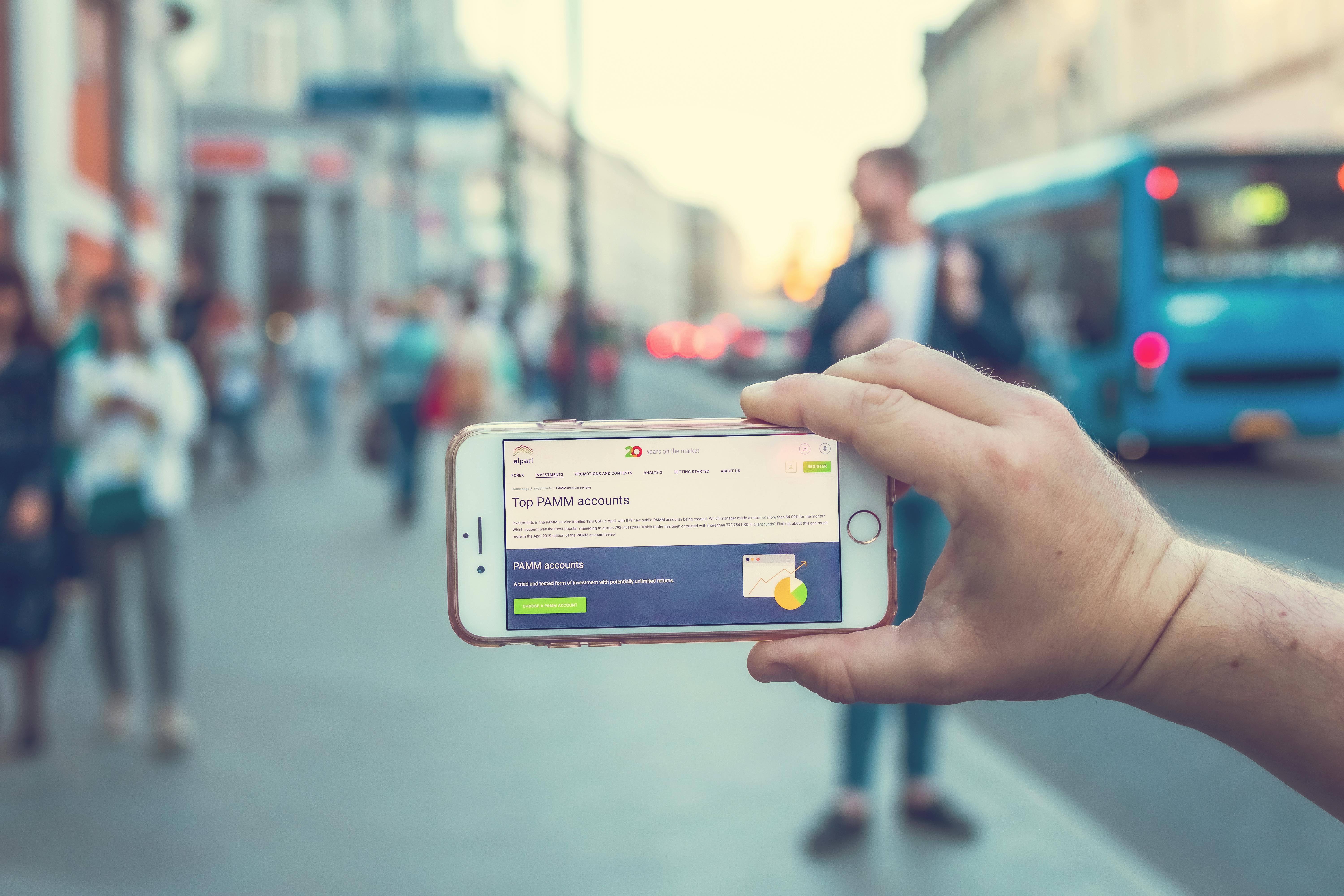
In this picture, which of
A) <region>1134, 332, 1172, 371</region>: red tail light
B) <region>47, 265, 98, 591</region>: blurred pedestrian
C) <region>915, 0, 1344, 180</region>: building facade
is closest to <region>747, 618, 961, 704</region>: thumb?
<region>47, 265, 98, 591</region>: blurred pedestrian

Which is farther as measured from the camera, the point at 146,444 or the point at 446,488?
the point at 146,444

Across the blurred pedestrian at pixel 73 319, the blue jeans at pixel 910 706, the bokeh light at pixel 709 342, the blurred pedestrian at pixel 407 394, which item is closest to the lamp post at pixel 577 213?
the blurred pedestrian at pixel 407 394

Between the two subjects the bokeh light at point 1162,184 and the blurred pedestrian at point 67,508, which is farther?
the bokeh light at point 1162,184

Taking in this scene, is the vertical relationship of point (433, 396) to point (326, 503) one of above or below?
above

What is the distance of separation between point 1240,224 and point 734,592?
12113mm

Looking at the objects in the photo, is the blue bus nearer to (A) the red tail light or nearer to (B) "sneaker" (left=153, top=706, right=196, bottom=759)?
(A) the red tail light

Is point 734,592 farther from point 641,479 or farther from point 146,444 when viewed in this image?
point 146,444

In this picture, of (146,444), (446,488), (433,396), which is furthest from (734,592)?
(433,396)

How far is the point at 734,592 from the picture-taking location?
1533 millimetres

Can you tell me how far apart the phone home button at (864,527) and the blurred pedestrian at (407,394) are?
9458 millimetres

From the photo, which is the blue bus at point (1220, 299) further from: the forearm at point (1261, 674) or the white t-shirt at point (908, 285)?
the forearm at point (1261, 674)

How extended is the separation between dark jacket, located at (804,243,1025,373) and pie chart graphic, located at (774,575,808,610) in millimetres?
2255

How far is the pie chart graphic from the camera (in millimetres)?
1552

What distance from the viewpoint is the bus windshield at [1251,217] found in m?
12.2
